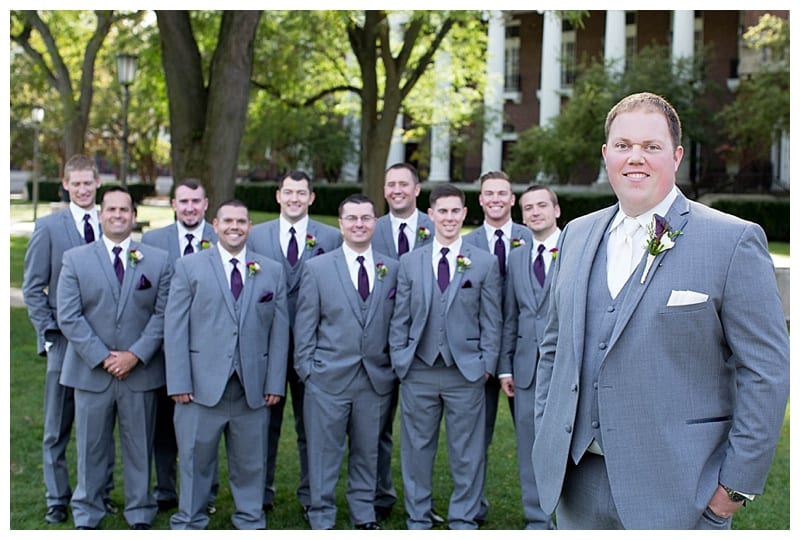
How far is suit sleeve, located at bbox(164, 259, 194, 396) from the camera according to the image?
6621 millimetres

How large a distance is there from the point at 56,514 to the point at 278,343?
1.97 m

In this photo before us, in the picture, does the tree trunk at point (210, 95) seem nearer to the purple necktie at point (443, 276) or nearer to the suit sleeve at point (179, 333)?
the suit sleeve at point (179, 333)

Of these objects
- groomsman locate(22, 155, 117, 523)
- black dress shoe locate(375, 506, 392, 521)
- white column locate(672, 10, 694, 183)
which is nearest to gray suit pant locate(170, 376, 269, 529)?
groomsman locate(22, 155, 117, 523)

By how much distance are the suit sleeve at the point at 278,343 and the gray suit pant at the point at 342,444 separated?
23 cm

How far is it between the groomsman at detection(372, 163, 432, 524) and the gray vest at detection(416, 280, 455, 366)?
1.60 ft

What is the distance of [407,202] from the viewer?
7.55 meters

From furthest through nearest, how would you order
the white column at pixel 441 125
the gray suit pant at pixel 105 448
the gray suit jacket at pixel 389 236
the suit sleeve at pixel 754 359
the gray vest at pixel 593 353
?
1. the white column at pixel 441 125
2. the gray suit jacket at pixel 389 236
3. the gray suit pant at pixel 105 448
4. the gray vest at pixel 593 353
5. the suit sleeve at pixel 754 359

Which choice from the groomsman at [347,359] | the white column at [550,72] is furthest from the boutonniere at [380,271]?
the white column at [550,72]

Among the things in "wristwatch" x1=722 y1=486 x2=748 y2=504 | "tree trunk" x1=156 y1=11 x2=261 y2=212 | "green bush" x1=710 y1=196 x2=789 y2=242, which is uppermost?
"tree trunk" x1=156 y1=11 x2=261 y2=212

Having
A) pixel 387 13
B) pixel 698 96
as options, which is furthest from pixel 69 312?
pixel 698 96

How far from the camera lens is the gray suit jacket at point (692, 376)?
3.46 metres

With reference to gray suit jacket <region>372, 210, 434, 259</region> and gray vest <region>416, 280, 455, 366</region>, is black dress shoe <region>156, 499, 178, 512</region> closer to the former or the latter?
gray vest <region>416, 280, 455, 366</region>

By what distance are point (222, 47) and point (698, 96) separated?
2843 cm

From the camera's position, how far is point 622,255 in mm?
3736
